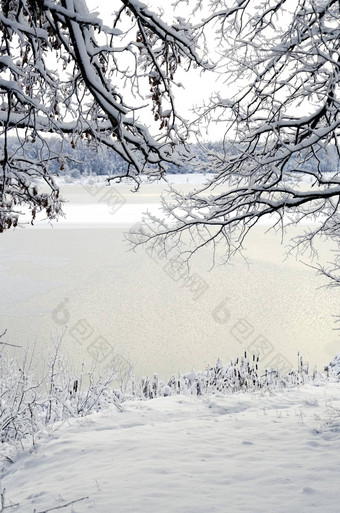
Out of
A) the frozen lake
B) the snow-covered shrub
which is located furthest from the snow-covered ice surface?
the frozen lake

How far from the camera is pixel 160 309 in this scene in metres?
18.0

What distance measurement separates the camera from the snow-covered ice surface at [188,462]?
11.2ft

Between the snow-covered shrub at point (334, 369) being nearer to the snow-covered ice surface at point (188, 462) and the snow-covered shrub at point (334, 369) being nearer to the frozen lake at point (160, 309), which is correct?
the frozen lake at point (160, 309)

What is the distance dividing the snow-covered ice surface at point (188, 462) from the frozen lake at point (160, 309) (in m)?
4.41

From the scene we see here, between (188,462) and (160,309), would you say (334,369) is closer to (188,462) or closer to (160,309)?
(188,462)

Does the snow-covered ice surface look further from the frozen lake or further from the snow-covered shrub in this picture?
the frozen lake

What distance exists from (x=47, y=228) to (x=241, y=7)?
3397cm

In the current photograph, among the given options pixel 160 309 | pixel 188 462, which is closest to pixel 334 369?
pixel 188 462

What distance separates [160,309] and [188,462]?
45.3 ft

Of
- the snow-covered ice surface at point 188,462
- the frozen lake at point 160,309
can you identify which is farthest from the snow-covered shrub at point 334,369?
the snow-covered ice surface at point 188,462

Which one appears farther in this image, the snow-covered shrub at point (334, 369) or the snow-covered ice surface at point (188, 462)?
the snow-covered shrub at point (334, 369)

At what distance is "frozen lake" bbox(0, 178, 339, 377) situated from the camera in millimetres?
13852

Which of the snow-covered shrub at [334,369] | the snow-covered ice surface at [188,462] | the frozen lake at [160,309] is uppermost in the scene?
the frozen lake at [160,309]

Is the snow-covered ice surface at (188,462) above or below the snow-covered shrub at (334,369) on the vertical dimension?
below
